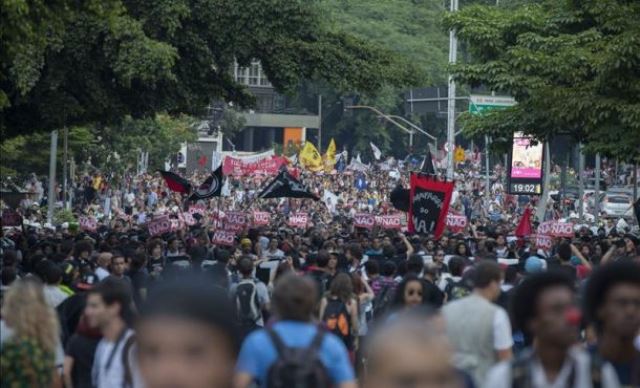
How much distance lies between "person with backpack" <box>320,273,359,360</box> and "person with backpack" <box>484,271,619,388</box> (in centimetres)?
636

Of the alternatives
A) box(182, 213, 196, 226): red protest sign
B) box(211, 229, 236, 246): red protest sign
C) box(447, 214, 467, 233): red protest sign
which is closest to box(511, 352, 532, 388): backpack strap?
box(211, 229, 236, 246): red protest sign

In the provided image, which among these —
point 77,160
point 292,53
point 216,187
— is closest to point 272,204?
point 77,160

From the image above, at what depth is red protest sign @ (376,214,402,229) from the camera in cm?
3070

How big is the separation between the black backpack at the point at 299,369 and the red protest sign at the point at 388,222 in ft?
76.7

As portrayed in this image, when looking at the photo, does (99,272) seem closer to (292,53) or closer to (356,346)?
(356,346)

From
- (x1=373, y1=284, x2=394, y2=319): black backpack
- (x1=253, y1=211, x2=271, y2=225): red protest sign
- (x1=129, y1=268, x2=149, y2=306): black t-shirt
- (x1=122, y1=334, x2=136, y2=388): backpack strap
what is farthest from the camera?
(x1=253, y1=211, x2=271, y2=225): red protest sign

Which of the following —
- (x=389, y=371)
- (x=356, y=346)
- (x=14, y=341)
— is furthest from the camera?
(x=356, y=346)

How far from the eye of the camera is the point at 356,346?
14047mm

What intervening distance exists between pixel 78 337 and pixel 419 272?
209 inches

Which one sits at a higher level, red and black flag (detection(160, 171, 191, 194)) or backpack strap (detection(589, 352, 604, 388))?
red and black flag (detection(160, 171, 191, 194))

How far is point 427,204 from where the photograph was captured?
25.8 metres

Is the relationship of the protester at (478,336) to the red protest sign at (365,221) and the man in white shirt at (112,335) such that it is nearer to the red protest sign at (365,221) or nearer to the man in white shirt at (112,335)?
the man in white shirt at (112,335)

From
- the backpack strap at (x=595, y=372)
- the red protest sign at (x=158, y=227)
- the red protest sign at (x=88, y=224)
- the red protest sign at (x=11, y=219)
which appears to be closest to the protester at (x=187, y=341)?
the backpack strap at (x=595, y=372)

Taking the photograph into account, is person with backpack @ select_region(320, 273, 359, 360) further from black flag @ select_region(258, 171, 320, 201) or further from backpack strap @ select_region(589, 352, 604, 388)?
black flag @ select_region(258, 171, 320, 201)
